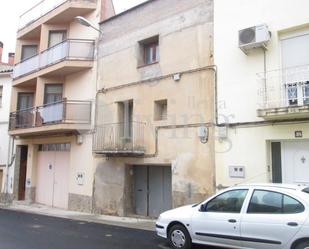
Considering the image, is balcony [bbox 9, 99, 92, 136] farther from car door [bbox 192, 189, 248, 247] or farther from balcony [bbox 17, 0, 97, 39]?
car door [bbox 192, 189, 248, 247]

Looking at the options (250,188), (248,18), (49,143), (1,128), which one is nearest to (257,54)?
(248,18)

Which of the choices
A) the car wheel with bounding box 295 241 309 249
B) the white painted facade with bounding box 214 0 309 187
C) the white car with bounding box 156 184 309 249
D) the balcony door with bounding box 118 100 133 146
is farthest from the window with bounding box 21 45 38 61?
the car wheel with bounding box 295 241 309 249

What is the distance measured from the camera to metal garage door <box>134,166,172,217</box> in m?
13.4

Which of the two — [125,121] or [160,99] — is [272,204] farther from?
[125,121]

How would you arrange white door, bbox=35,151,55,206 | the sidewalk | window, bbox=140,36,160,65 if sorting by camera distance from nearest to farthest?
the sidewalk
window, bbox=140,36,160,65
white door, bbox=35,151,55,206

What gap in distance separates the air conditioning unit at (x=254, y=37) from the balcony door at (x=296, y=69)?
2.09ft

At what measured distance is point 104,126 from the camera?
15.0m

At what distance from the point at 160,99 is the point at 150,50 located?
2.39 m

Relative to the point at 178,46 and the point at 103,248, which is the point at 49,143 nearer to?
the point at 178,46

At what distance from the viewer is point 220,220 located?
7.30 metres

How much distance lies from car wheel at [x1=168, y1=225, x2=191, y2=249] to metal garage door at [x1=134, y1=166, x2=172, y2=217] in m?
4.95

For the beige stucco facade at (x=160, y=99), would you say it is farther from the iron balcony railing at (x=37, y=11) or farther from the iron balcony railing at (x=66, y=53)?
the iron balcony railing at (x=37, y=11)

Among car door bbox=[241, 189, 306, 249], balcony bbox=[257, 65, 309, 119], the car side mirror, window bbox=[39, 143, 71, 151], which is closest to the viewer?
car door bbox=[241, 189, 306, 249]

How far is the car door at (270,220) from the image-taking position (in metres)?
6.33
